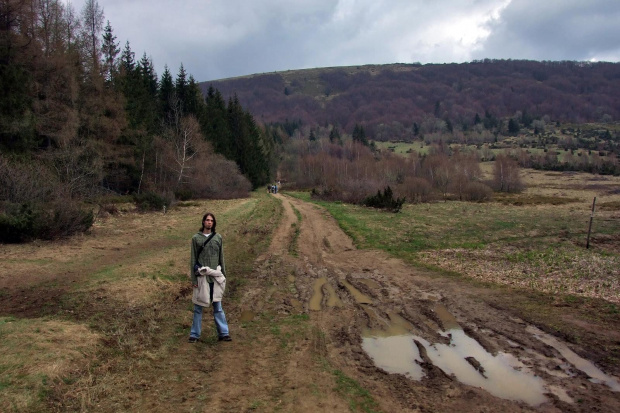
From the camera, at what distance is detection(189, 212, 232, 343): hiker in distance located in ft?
24.5

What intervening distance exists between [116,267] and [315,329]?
7141 millimetres

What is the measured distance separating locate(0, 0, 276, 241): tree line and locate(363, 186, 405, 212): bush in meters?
16.0

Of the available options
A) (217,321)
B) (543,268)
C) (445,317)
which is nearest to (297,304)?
(217,321)

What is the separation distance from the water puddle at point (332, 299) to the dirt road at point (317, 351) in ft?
0.18

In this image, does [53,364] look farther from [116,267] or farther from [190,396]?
[116,267]

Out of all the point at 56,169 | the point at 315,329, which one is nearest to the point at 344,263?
the point at 315,329

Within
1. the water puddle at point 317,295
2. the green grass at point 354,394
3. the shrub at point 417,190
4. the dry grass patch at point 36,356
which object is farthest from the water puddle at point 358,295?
the shrub at point 417,190

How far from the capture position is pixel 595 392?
5.87 metres

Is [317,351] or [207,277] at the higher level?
[207,277]

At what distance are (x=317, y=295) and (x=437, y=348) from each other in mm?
4102

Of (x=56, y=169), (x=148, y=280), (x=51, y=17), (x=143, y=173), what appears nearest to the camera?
(x=148, y=280)

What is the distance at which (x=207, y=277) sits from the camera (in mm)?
7590

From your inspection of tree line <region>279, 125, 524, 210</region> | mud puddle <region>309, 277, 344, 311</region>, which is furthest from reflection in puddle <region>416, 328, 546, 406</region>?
tree line <region>279, 125, 524, 210</region>

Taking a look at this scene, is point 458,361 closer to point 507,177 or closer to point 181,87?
point 181,87
